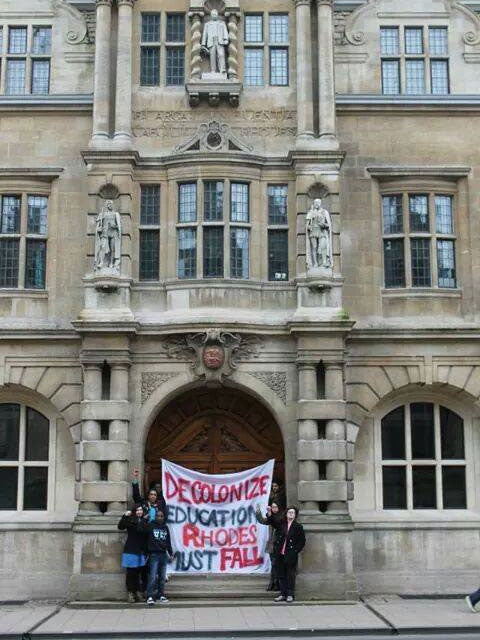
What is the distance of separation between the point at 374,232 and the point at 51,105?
817 cm

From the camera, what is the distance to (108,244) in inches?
801

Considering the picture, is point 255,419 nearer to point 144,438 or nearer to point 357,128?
point 144,438

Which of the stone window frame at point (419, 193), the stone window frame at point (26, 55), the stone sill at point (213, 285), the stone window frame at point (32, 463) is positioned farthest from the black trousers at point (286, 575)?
the stone window frame at point (26, 55)

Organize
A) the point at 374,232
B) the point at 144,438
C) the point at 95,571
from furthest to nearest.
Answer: the point at 374,232, the point at 144,438, the point at 95,571

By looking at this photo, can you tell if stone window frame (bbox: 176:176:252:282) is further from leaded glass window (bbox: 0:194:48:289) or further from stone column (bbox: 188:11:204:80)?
leaded glass window (bbox: 0:194:48:289)

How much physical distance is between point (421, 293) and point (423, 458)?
381 centimetres

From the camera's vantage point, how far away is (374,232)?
71.0ft

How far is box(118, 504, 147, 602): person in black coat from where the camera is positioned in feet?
61.1

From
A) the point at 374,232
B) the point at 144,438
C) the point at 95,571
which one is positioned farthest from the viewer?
the point at 374,232

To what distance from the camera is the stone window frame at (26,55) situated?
22.3 meters

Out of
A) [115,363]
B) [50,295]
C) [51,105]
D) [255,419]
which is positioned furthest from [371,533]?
[51,105]

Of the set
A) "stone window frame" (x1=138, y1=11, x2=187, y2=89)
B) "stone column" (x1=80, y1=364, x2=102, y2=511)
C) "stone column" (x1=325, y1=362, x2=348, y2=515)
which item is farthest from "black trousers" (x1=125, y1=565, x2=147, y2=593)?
"stone window frame" (x1=138, y1=11, x2=187, y2=89)

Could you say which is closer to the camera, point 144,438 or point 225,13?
point 144,438

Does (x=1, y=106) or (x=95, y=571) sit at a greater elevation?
(x=1, y=106)
